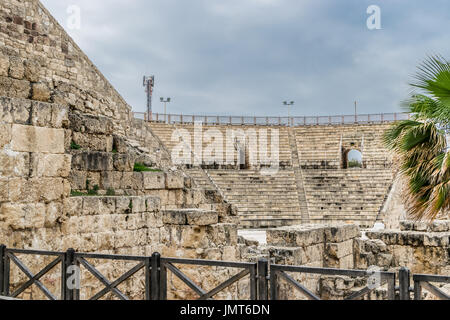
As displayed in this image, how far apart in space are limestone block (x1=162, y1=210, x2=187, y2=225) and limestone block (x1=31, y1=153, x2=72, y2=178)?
7.46 ft

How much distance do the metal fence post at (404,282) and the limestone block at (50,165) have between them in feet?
16.1

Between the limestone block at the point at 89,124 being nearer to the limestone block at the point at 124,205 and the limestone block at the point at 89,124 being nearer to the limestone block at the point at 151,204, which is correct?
the limestone block at the point at 151,204

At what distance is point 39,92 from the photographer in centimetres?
666

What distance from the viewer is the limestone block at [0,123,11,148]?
5.98 meters

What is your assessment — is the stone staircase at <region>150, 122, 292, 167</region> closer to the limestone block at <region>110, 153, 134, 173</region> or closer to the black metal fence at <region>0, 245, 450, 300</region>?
the limestone block at <region>110, 153, 134, 173</region>

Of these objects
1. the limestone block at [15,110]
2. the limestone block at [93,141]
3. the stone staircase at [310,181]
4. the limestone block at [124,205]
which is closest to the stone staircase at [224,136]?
the stone staircase at [310,181]

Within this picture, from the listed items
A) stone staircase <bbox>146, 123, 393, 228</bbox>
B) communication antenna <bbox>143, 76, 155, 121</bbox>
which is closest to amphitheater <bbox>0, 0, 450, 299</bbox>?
stone staircase <bbox>146, 123, 393, 228</bbox>

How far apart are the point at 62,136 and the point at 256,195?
20.6 meters

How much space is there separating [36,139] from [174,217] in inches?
117

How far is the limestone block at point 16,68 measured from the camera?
6.49m

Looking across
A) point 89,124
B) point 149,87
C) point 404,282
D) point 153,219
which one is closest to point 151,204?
point 153,219

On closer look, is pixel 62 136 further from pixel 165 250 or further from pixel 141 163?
pixel 141 163

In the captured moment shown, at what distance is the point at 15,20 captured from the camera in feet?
41.7
